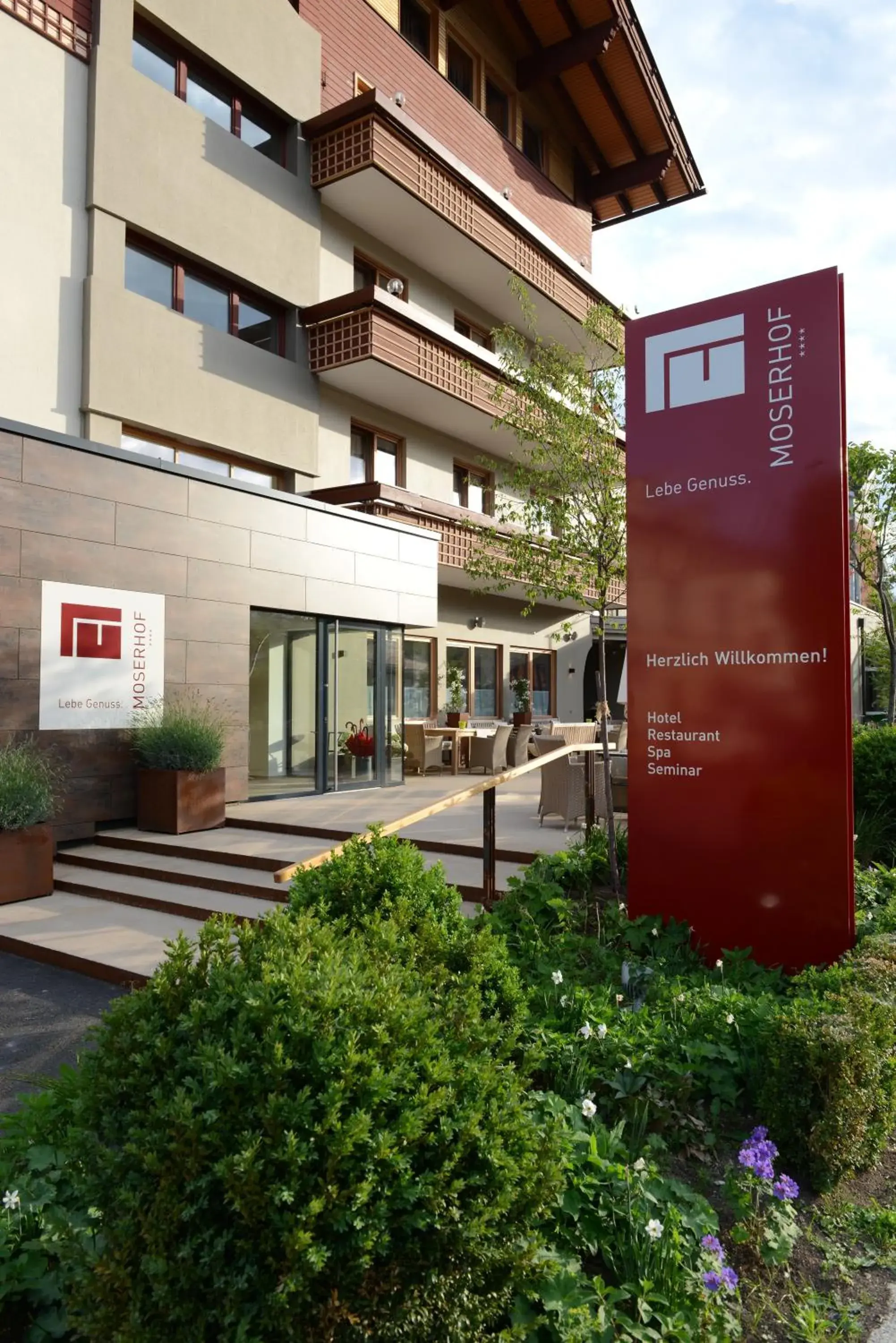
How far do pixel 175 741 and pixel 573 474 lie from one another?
5191mm

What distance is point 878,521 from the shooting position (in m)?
20.5

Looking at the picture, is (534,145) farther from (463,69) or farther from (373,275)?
(373,275)

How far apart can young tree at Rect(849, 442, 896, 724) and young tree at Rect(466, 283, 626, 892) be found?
14499 millimetres

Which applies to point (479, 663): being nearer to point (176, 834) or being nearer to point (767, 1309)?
point (176, 834)

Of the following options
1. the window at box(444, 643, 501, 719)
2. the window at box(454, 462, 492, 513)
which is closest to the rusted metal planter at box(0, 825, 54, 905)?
the window at box(444, 643, 501, 719)

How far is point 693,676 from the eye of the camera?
5105 mm

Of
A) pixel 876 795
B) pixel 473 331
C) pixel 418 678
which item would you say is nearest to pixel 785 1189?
pixel 876 795

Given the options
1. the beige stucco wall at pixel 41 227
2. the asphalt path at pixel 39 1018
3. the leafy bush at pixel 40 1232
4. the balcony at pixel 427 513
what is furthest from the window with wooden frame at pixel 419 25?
the leafy bush at pixel 40 1232

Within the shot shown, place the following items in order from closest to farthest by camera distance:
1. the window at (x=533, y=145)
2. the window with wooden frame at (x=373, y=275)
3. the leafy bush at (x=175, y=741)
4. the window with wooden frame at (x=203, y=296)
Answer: the leafy bush at (x=175, y=741) < the window with wooden frame at (x=203, y=296) < the window with wooden frame at (x=373, y=275) < the window at (x=533, y=145)

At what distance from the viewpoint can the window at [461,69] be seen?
19.6 metres

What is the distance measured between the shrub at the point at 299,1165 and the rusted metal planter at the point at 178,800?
286 inches

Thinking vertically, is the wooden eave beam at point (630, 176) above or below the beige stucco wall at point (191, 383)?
above

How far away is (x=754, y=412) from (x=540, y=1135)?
4048 millimetres

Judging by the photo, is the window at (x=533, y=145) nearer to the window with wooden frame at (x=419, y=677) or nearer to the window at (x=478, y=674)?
the window at (x=478, y=674)
